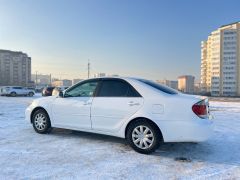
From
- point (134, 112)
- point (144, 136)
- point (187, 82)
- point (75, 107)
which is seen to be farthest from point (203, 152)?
point (187, 82)

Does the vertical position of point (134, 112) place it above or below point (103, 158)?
above

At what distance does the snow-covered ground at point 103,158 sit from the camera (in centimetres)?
433

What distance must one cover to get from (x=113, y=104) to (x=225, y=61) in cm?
10597

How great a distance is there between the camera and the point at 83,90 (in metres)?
6.59

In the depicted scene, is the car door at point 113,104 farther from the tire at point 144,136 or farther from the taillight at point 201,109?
the taillight at point 201,109

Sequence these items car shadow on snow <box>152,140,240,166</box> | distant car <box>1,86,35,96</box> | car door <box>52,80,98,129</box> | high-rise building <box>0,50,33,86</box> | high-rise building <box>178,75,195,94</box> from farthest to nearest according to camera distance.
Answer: high-rise building <box>178,75,195,94</box> < high-rise building <box>0,50,33,86</box> < distant car <box>1,86,35,96</box> < car door <box>52,80,98,129</box> < car shadow on snow <box>152,140,240,166</box>

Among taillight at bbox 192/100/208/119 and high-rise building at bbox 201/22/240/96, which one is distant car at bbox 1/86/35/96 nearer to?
taillight at bbox 192/100/208/119

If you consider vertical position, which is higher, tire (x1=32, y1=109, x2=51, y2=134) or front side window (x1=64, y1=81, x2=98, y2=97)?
front side window (x1=64, y1=81, x2=98, y2=97)

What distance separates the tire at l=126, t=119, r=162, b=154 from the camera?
539cm

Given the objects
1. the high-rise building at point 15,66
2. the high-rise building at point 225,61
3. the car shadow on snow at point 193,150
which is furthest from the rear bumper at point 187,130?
the high-rise building at point 15,66

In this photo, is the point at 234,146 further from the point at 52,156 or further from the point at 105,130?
the point at 52,156

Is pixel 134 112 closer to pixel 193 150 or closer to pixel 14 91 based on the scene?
pixel 193 150

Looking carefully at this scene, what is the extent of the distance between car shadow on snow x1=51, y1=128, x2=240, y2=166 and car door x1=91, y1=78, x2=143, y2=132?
57 cm

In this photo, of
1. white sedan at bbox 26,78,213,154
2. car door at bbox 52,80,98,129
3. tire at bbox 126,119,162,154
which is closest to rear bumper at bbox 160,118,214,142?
white sedan at bbox 26,78,213,154
